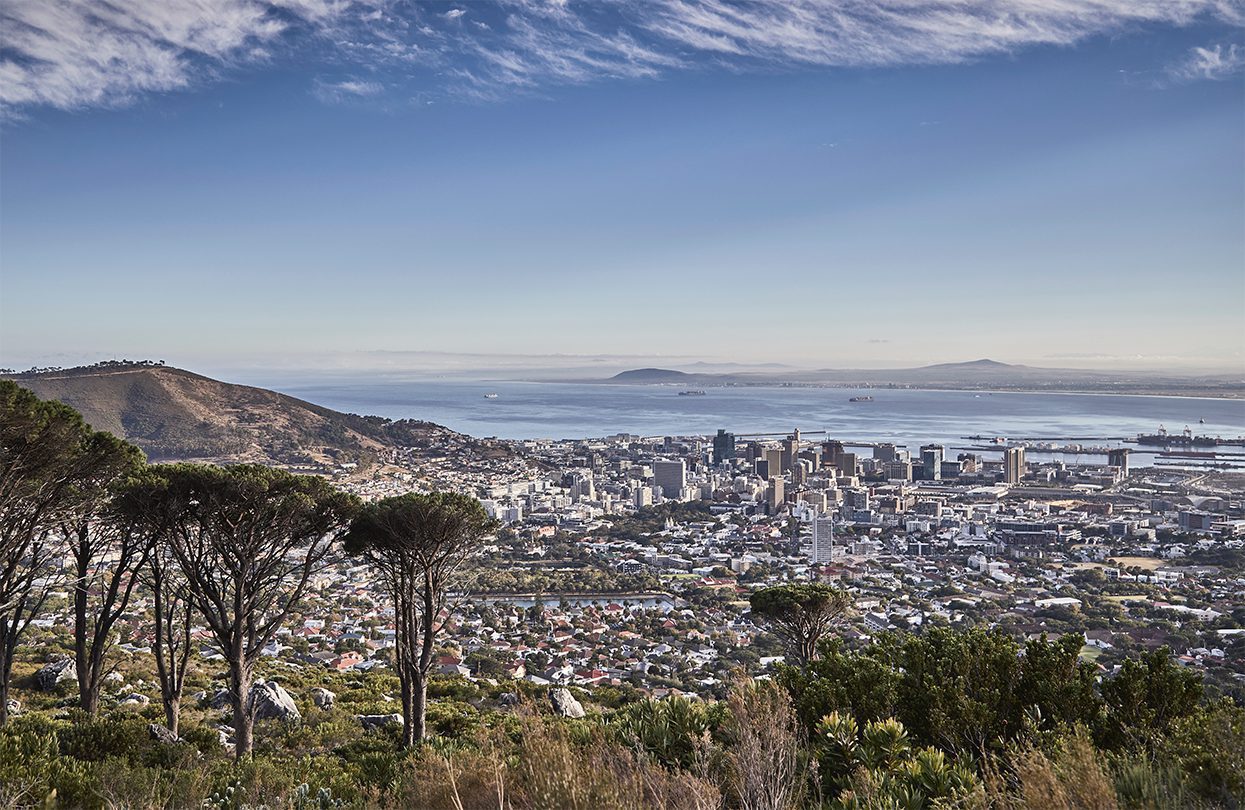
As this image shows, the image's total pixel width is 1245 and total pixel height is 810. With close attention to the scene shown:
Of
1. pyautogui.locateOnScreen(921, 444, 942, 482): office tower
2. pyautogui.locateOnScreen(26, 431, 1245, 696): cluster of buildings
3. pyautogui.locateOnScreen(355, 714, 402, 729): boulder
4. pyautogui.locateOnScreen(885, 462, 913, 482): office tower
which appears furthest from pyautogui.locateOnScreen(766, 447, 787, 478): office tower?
pyautogui.locateOnScreen(355, 714, 402, 729): boulder

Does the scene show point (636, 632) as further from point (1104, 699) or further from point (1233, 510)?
point (1233, 510)

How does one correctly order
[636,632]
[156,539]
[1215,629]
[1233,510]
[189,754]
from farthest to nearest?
[1233,510]
[636,632]
[1215,629]
[156,539]
[189,754]

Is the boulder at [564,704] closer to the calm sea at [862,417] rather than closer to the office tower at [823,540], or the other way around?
the office tower at [823,540]

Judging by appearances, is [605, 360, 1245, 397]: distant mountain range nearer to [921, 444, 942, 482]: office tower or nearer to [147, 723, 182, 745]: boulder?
[921, 444, 942, 482]: office tower

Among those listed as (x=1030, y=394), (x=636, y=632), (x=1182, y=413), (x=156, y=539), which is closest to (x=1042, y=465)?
(x=636, y=632)

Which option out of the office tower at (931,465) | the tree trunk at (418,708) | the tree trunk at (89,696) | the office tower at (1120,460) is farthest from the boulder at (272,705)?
the office tower at (1120,460)

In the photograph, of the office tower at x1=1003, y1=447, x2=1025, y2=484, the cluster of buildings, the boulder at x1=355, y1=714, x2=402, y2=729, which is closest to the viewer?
the boulder at x1=355, y1=714, x2=402, y2=729

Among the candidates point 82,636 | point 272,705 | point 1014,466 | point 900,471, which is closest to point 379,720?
point 272,705
